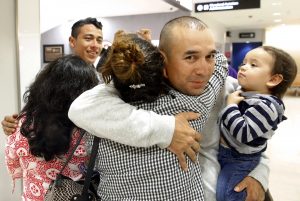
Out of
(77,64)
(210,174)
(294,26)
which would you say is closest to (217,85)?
(210,174)

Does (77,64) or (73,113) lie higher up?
(77,64)

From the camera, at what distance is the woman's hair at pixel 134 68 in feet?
2.76

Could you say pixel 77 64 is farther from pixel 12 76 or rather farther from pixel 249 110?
pixel 12 76

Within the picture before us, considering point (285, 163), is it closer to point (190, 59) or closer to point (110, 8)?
point (190, 59)

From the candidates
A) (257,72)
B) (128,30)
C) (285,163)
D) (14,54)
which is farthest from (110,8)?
(257,72)

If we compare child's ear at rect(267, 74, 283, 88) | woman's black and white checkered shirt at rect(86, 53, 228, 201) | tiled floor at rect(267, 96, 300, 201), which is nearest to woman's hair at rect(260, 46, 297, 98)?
child's ear at rect(267, 74, 283, 88)

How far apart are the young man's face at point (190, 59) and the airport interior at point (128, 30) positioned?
2.13 feet

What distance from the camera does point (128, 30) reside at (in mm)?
7156

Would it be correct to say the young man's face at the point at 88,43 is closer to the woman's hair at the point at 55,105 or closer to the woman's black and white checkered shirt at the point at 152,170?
the woman's hair at the point at 55,105

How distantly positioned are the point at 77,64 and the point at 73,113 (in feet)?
1.48

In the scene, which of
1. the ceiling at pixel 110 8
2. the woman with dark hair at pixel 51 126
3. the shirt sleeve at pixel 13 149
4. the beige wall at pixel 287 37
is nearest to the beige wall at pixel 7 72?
the shirt sleeve at pixel 13 149

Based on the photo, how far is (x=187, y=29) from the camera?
94cm

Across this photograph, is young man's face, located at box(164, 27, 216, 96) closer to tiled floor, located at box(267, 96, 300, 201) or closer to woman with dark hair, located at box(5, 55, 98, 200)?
woman with dark hair, located at box(5, 55, 98, 200)

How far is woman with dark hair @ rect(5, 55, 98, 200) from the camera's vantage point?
4.19ft
